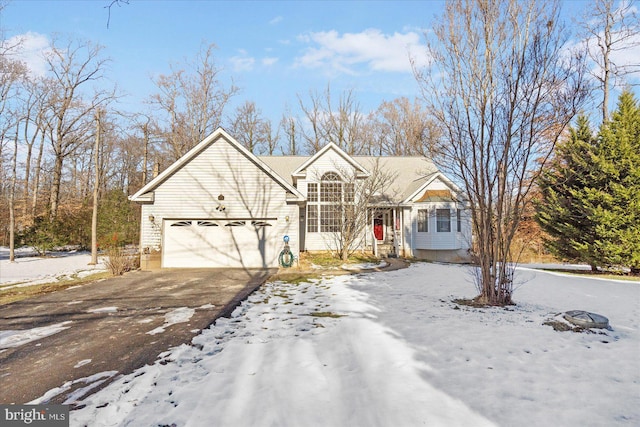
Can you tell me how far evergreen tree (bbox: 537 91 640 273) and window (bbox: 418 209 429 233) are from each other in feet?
17.5

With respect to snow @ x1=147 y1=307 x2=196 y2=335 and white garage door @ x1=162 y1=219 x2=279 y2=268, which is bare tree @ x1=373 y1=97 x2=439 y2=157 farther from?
snow @ x1=147 y1=307 x2=196 y2=335

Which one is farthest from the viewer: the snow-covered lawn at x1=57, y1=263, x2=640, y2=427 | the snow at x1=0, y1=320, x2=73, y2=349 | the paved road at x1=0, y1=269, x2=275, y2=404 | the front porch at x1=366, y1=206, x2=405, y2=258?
the front porch at x1=366, y1=206, x2=405, y2=258

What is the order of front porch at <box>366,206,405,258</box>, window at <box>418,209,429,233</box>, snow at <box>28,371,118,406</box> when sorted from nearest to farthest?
snow at <box>28,371,118,406</box> < front porch at <box>366,206,405,258</box> < window at <box>418,209,429,233</box>

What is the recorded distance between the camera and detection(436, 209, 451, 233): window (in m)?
16.7

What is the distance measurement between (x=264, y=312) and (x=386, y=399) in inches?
146

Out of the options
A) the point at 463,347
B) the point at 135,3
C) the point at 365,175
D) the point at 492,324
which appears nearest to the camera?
the point at 135,3

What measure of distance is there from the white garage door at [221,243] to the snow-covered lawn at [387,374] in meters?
6.66

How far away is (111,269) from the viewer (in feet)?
36.5

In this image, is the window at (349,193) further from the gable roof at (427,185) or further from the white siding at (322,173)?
the gable roof at (427,185)

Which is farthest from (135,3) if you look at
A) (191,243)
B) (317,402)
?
(191,243)

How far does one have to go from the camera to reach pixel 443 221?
16.8 m

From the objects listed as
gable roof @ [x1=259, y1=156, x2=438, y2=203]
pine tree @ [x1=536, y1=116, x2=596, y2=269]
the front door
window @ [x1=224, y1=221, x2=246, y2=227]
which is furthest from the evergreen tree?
window @ [x1=224, y1=221, x2=246, y2=227]

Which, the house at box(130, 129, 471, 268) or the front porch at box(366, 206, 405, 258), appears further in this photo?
the front porch at box(366, 206, 405, 258)

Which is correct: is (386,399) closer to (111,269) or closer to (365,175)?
(111,269)
